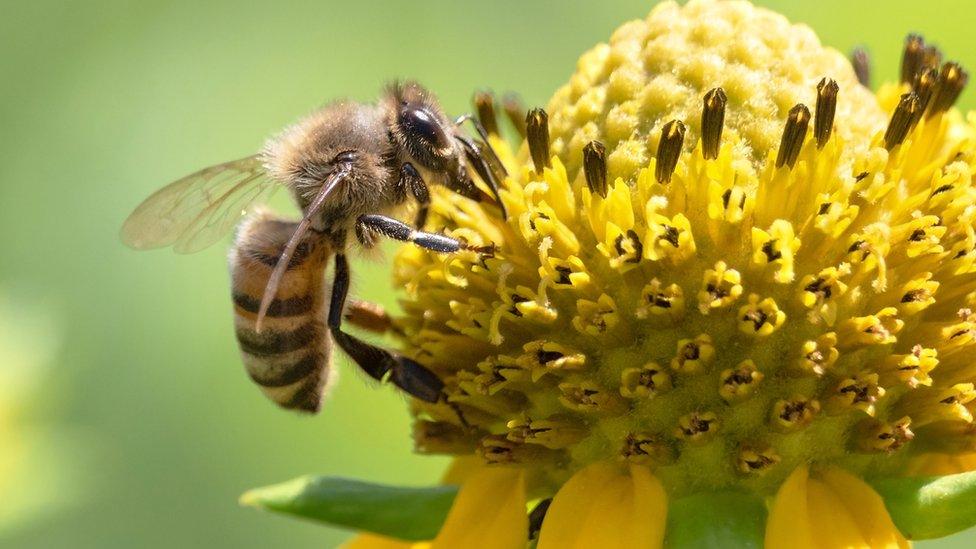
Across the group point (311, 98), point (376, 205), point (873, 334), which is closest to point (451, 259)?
point (376, 205)

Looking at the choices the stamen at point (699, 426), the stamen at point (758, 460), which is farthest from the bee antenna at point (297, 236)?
the stamen at point (758, 460)

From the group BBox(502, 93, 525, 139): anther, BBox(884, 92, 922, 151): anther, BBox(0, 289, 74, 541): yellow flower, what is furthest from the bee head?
BBox(0, 289, 74, 541): yellow flower

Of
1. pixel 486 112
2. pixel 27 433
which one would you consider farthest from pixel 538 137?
pixel 27 433

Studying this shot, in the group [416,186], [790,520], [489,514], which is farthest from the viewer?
[416,186]

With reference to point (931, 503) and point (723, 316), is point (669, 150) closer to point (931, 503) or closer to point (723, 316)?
point (723, 316)

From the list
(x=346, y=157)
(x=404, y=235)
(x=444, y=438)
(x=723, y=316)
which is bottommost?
(x=444, y=438)

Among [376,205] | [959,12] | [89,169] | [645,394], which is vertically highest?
[959,12]

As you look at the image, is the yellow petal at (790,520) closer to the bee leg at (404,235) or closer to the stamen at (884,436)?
the stamen at (884,436)

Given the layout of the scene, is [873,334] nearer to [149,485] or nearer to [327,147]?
[327,147]
